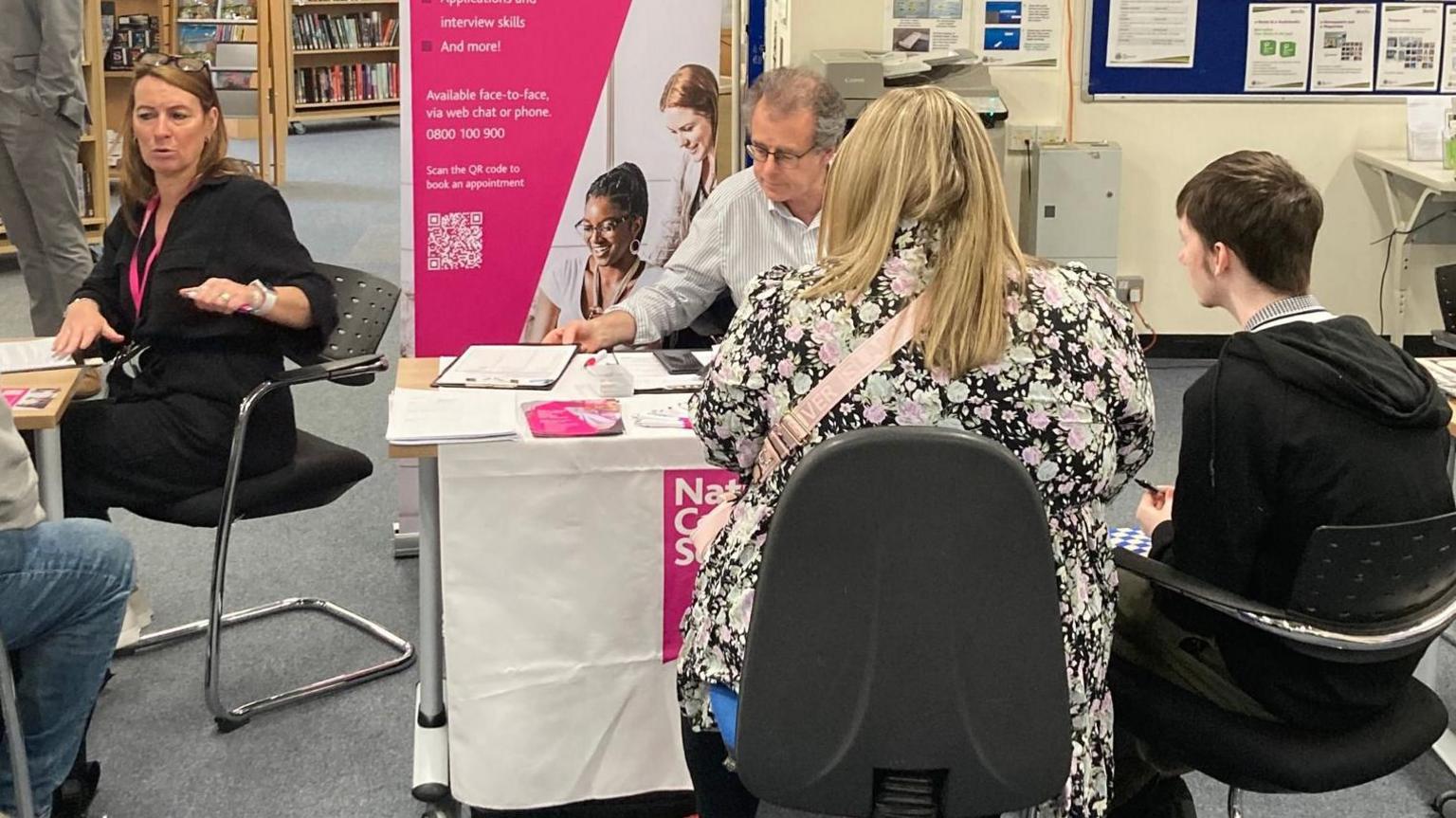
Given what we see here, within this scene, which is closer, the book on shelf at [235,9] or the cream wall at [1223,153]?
the cream wall at [1223,153]

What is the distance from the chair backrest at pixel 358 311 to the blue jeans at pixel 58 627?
0.86 meters

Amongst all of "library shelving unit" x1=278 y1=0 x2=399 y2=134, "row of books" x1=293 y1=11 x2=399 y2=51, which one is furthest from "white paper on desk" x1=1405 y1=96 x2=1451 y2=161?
"library shelving unit" x1=278 y1=0 x2=399 y2=134

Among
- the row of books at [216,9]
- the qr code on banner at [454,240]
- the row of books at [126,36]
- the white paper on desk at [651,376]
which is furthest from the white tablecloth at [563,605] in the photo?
the row of books at [216,9]

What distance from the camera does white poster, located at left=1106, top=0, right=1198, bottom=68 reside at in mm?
5312

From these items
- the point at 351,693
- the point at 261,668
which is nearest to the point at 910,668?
the point at 351,693

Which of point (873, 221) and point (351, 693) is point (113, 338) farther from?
point (873, 221)

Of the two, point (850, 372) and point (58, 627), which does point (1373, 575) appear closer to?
point (850, 372)

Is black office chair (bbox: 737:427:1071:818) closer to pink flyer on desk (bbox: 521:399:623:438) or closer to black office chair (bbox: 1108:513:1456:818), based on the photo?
black office chair (bbox: 1108:513:1456:818)

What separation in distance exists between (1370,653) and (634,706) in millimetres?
1102

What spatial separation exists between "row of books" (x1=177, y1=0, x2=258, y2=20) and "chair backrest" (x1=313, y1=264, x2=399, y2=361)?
7.70 metres

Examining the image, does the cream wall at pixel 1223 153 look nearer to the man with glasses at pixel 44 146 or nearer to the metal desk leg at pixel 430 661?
the man with glasses at pixel 44 146

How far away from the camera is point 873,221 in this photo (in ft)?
5.63

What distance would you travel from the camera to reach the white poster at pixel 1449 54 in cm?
535

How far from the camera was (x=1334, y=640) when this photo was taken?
1811mm
